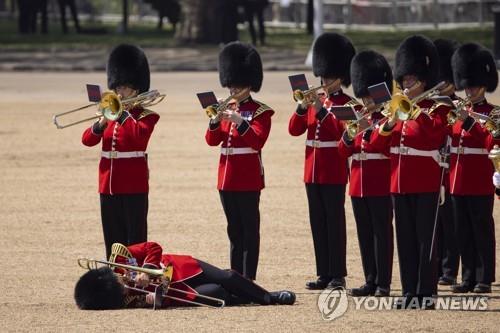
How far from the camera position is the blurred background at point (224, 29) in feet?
76.3

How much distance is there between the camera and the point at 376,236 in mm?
8281

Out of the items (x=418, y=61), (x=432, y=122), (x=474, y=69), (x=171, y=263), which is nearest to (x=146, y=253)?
(x=171, y=263)

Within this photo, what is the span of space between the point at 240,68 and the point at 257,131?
52cm

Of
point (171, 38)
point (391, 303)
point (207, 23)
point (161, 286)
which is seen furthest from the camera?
point (171, 38)

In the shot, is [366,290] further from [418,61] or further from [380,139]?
[418,61]

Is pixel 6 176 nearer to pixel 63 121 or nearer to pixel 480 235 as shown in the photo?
pixel 63 121

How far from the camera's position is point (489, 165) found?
853 cm

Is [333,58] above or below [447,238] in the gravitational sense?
above

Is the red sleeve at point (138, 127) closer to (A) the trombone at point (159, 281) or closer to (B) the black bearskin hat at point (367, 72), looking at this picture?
(A) the trombone at point (159, 281)

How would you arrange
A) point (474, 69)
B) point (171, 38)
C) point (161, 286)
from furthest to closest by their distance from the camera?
point (171, 38), point (474, 69), point (161, 286)

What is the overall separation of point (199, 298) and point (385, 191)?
1.28 m

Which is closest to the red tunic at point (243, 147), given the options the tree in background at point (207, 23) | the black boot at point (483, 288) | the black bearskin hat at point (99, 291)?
the black bearskin hat at point (99, 291)

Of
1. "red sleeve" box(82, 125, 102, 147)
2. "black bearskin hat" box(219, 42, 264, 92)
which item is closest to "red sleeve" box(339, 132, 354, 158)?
"black bearskin hat" box(219, 42, 264, 92)

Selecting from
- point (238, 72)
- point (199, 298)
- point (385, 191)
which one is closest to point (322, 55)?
point (238, 72)
